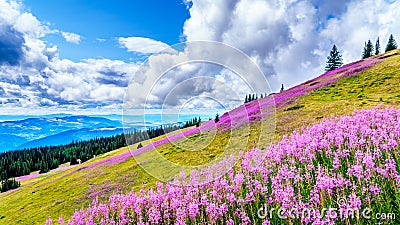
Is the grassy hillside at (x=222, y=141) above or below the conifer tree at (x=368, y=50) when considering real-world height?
below

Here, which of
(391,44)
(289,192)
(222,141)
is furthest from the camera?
(391,44)

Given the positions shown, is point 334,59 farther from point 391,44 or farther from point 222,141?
point 222,141

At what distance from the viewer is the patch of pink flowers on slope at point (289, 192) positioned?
6.15 meters

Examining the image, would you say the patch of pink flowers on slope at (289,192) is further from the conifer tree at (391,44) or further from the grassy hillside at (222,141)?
the conifer tree at (391,44)

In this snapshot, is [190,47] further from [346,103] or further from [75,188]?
[75,188]

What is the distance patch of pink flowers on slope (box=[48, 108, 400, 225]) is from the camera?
615 centimetres

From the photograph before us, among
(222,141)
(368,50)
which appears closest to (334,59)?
(368,50)

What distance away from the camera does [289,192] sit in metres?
6.36

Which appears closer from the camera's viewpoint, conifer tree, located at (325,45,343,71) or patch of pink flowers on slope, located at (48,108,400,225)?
patch of pink flowers on slope, located at (48,108,400,225)

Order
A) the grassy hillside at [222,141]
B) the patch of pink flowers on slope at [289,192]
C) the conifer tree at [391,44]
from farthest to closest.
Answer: the conifer tree at [391,44]
the grassy hillside at [222,141]
the patch of pink flowers on slope at [289,192]

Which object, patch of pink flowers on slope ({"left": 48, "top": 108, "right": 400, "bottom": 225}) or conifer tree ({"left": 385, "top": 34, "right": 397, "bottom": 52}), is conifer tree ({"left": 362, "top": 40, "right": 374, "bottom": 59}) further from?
patch of pink flowers on slope ({"left": 48, "top": 108, "right": 400, "bottom": 225})

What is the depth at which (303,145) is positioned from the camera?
39.0ft

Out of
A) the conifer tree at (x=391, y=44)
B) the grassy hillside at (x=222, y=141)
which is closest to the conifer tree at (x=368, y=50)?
the conifer tree at (x=391, y=44)

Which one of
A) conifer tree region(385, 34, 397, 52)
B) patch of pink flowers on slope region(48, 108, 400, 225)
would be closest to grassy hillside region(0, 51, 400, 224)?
patch of pink flowers on slope region(48, 108, 400, 225)
